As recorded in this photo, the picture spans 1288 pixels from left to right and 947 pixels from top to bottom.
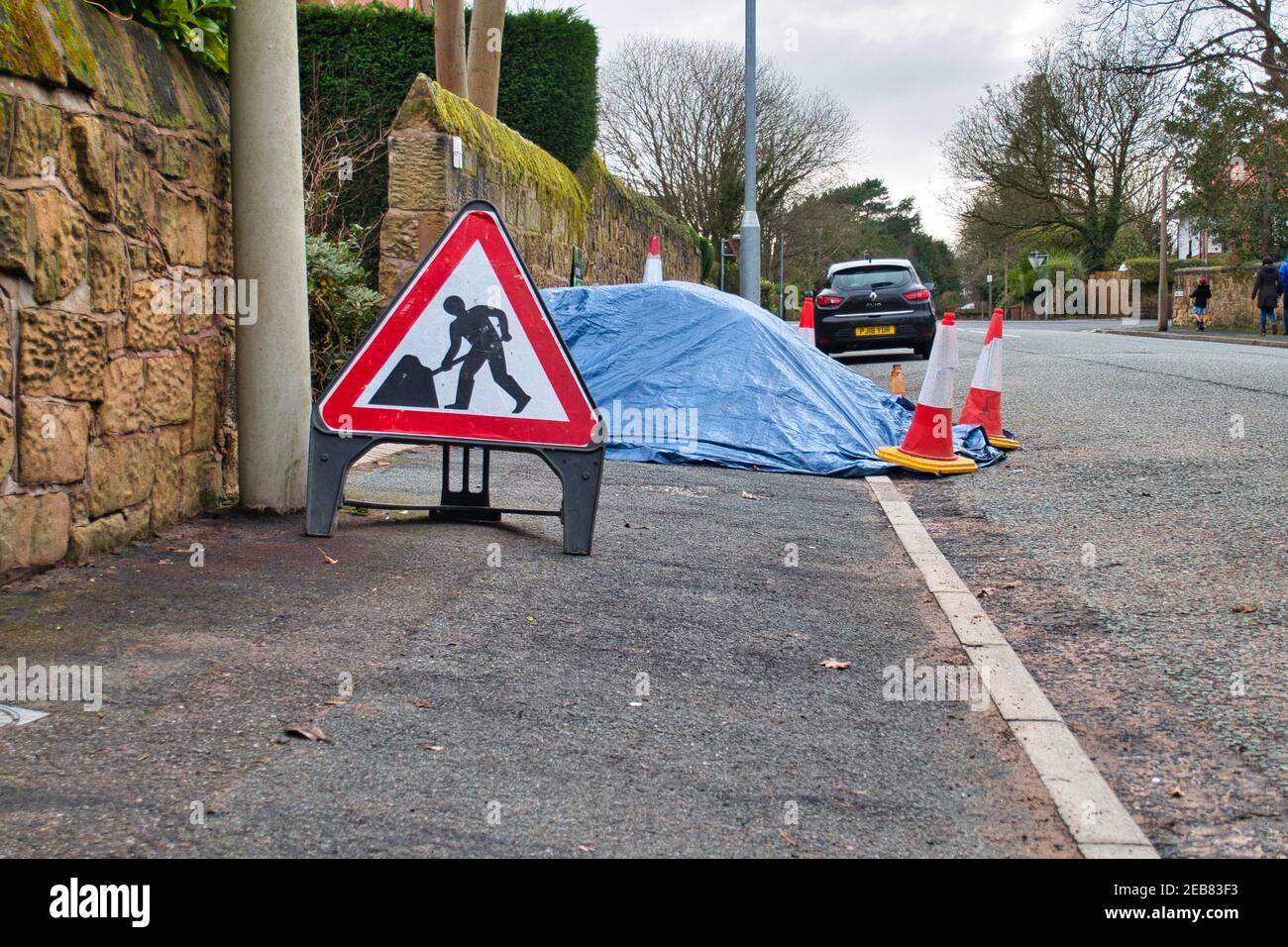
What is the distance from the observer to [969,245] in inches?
2682

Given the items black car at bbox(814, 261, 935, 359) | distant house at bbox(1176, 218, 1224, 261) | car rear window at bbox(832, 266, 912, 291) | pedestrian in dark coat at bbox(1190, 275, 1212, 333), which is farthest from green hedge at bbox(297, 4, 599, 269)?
distant house at bbox(1176, 218, 1224, 261)

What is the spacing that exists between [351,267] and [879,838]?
670 centimetres

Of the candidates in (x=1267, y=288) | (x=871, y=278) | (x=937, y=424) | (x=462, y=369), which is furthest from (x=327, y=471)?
(x=1267, y=288)

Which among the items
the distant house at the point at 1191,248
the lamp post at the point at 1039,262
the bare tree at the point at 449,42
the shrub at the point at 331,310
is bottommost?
the shrub at the point at 331,310

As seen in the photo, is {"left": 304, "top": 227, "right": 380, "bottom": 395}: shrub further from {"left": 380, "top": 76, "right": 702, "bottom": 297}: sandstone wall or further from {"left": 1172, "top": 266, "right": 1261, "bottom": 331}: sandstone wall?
{"left": 1172, "top": 266, "right": 1261, "bottom": 331}: sandstone wall

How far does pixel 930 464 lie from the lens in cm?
811

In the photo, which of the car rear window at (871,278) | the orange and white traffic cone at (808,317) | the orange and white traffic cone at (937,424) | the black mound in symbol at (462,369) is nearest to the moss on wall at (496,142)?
the orange and white traffic cone at (937,424)

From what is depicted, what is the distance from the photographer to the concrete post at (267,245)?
508 centimetres

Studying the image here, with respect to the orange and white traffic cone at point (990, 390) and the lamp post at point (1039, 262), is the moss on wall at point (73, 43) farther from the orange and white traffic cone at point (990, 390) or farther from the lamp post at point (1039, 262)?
the lamp post at point (1039, 262)

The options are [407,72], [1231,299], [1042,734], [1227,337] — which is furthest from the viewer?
[1231,299]

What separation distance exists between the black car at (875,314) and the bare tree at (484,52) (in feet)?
25.3

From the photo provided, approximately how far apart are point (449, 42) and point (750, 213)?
1021 centimetres

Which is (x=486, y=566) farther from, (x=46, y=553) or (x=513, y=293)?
(x=46, y=553)

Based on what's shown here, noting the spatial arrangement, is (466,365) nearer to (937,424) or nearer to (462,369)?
(462,369)
